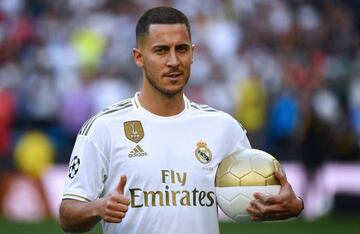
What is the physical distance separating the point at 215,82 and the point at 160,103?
1154 centimetres

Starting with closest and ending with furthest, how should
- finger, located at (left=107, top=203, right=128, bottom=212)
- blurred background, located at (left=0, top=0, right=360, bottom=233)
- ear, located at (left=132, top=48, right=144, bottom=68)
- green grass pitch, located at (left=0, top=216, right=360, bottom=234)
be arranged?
finger, located at (left=107, top=203, right=128, bottom=212)
ear, located at (left=132, top=48, right=144, bottom=68)
green grass pitch, located at (left=0, top=216, right=360, bottom=234)
blurred background, located at (left=0, top=0, right=360, bottom=233)

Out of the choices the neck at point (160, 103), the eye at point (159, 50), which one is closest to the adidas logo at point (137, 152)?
the neck at point (160, 103)

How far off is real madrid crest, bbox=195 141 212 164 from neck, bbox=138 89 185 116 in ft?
0.81

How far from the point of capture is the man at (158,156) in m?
6.08

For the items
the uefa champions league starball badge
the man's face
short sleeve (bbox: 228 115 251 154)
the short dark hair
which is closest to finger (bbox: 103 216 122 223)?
the uefa champions league starball badge

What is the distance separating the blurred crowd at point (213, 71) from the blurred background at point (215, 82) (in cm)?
2

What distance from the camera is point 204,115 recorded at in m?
6.50

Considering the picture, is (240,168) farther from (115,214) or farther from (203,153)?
(115,214)

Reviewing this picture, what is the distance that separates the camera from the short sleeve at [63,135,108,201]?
6.09 meters

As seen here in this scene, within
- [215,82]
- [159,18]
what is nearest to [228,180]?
[159,18]

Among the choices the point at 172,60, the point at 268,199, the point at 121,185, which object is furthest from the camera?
the point at 172,60

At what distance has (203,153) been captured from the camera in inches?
248

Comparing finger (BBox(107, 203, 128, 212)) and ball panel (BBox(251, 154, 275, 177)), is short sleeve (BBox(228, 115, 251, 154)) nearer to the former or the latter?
ball panel (BBox(251, 154, 275, 177))

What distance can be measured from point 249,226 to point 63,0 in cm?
658
